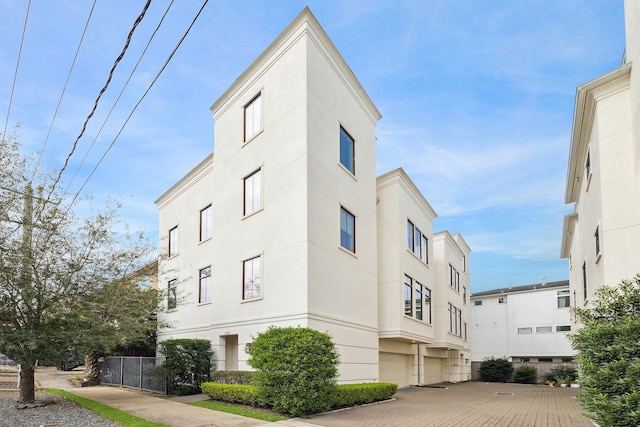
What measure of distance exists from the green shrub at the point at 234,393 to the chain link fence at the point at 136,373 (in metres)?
3.28

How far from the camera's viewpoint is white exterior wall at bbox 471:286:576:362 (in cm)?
4512

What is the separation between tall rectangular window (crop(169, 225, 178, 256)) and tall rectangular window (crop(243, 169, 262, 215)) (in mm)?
8145

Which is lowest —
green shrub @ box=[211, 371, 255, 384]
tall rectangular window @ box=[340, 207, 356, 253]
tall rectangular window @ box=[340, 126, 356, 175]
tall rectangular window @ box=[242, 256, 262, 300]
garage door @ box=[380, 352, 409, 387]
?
garage door @ box=[380, 352, 409, 387]

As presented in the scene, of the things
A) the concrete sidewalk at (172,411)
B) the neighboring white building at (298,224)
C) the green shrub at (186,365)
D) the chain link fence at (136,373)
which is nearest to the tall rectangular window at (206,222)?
the neighboring white building at (298,224)

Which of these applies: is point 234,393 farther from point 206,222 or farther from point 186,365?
point 206,222

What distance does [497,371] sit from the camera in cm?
4222

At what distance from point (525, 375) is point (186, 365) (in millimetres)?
32092

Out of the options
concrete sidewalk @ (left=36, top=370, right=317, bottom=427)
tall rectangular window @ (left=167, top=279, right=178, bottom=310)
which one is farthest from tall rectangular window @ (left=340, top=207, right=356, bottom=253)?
tall rectangular window @ (left=167, top=279, right=178, bottom=310)

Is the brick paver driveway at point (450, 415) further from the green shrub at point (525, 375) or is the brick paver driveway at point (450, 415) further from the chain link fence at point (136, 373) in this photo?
the green shrub at point (525, 375)

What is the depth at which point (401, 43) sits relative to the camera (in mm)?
13797

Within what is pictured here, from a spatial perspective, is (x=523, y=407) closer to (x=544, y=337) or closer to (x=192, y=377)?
(x=192, y=377)

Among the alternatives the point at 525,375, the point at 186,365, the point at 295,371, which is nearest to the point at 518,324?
the point at 525,375

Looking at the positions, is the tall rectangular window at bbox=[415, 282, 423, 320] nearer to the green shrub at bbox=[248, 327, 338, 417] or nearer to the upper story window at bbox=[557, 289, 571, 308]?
the green shrub at bbox=[248, 327, 338, 417]

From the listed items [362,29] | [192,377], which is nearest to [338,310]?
[192,377]
